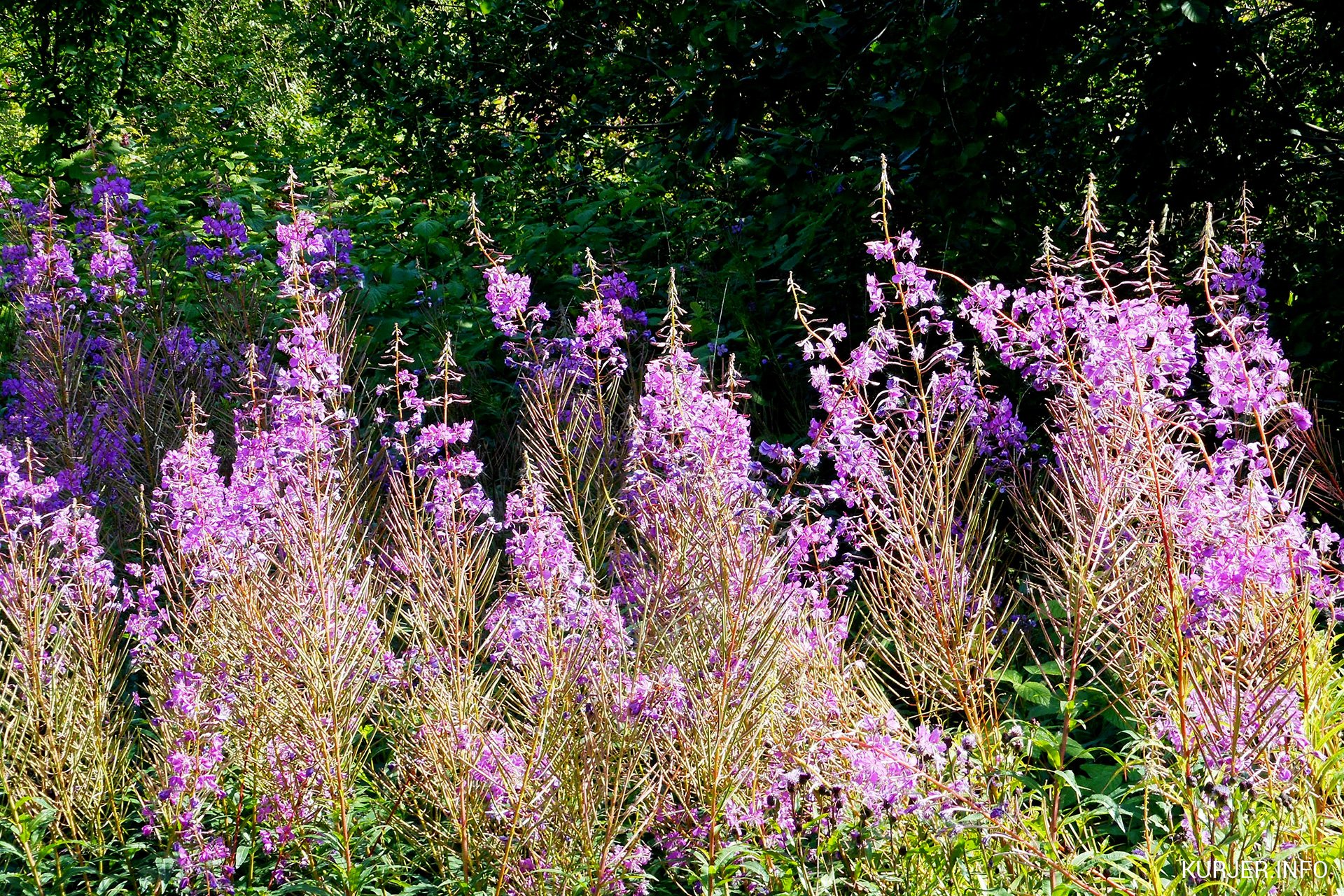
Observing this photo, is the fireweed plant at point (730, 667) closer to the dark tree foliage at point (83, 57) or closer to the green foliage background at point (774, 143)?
the green foliage background at point (774, 143)

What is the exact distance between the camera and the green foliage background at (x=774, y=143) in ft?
15.9

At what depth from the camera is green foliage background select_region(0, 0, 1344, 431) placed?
483cm

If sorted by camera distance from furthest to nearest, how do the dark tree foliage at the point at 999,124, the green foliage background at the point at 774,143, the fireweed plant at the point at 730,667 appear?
1. the green foliage background at the point at 774,143
2. the dark tree foliage at the point at 999,124
3. the fireweed plant at the point at 730,667

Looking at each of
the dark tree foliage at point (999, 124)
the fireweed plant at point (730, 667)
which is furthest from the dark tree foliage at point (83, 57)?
the fireweed plant at point (730, 667)

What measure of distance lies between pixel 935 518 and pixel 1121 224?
342 centimetres

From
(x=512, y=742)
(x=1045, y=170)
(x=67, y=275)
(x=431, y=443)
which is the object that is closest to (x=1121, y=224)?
(x=1045, y=170)

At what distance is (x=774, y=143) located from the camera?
19.1 ft

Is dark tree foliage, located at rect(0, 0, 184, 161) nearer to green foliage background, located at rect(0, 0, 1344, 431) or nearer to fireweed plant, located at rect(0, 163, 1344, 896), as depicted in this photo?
green foliage background, located at rect(0, 0, 1344, 431)

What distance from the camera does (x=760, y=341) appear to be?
6.06 meters

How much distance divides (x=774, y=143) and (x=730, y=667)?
3729 mm

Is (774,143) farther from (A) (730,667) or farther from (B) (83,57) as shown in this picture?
(B) (83,57)

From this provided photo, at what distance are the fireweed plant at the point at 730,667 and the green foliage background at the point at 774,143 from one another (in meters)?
1.17

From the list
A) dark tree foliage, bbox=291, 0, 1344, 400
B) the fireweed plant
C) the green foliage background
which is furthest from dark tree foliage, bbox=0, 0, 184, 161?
the fireweed plant

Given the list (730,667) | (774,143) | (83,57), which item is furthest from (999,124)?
(83,57)
